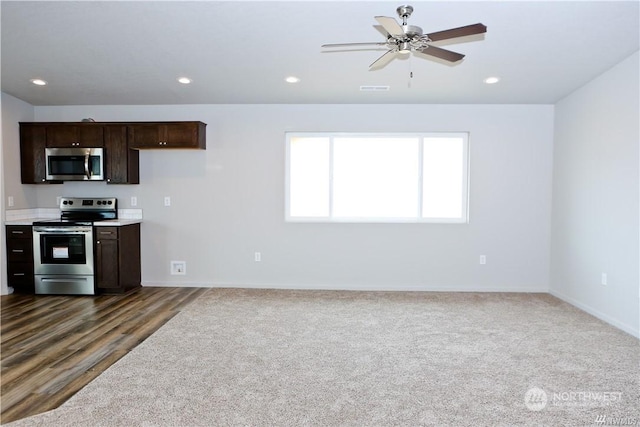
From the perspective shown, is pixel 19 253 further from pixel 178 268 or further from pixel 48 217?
pixel 178 268

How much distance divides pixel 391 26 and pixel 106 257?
168 inches

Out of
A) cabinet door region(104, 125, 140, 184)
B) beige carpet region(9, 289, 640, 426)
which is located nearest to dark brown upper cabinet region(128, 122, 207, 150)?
cabinet door region(104, 125, 140, 184)

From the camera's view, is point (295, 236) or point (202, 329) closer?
point (202, 329)

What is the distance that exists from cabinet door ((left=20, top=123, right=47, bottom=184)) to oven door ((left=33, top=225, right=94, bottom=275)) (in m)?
0.78

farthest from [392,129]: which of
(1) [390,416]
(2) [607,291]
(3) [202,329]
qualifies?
(1) [390,416]

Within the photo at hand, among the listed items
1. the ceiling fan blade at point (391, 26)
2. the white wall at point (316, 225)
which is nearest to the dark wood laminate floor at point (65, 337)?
the white wall at point (316, 225)

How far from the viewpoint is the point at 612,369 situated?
276cm

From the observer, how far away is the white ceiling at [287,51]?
2752 mm

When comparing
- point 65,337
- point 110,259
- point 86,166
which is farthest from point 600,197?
point 86,166

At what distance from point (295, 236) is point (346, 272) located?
2.78 feet

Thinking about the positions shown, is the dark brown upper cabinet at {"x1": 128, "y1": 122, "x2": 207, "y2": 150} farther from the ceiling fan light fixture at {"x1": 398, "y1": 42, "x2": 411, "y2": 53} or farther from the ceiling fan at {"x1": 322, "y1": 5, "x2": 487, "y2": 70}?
the ceiling fan light fixture at {"x1": 398, "y1": 42, "x2": 411, "y2": 53}

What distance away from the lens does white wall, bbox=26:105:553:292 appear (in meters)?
5.06

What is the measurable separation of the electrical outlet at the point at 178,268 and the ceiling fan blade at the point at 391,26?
13.7ft

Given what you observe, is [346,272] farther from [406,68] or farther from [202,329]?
[406,68]
